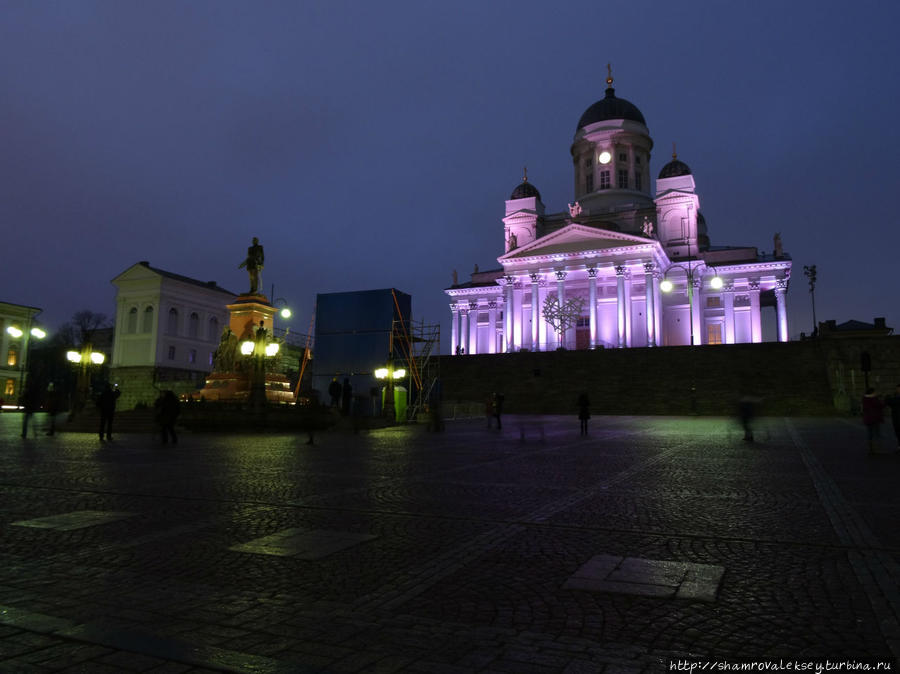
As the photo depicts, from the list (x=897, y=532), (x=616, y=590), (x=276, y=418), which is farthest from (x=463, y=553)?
(x=276, y=418)

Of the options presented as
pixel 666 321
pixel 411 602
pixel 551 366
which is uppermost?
pixel 666 321

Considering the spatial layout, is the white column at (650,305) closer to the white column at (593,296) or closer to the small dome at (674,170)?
the white column at (593,296)

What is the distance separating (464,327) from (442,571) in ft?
216

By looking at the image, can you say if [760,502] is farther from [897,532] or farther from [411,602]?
[411,602]

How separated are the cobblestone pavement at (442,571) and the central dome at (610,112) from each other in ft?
226

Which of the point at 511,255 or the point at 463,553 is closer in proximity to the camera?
the point at 463,553

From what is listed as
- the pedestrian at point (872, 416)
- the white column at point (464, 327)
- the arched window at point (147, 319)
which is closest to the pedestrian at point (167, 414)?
the pedestrian at point (872, 416)

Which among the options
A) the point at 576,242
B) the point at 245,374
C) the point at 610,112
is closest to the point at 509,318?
the point at 576,242

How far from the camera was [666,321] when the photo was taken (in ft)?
206

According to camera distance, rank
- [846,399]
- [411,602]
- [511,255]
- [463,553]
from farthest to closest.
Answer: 1. [511,255]
2. [846,399]
3. [463,553]
4. [411,602]

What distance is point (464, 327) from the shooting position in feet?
230

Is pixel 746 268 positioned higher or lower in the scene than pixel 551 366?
higher

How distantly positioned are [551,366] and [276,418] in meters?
24.8

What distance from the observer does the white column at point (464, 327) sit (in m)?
69.5
